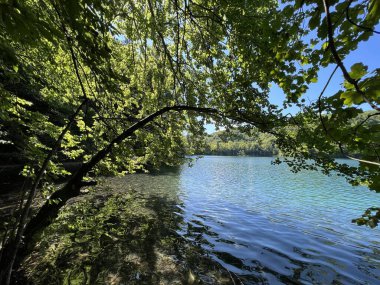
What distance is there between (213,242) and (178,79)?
7.46 meters

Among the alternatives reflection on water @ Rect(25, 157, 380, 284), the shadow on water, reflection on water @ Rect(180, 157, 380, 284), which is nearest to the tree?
the shadow on water

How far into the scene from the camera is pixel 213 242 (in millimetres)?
11859

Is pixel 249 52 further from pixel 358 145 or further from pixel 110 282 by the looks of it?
pixel 110 282

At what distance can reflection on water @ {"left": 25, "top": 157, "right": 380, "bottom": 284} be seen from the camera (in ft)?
28.4

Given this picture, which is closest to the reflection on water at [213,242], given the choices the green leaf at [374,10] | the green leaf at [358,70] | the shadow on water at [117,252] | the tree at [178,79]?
the shadow on water at [117,252]

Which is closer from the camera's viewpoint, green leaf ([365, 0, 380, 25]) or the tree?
green leaf ([365, 0, 380, 25])

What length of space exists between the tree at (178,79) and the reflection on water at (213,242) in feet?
9.80

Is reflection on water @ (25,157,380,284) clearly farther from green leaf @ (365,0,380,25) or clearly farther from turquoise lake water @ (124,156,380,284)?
green leaf @ (365,0,380,25)

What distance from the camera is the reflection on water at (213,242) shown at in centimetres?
865

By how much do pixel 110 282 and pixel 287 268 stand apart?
6.14 meters

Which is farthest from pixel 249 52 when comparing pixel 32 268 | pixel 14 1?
pixel 32 268

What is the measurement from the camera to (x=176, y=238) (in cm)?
1193

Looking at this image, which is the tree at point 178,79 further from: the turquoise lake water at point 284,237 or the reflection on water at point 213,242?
the turquoise lake water at point 284,237

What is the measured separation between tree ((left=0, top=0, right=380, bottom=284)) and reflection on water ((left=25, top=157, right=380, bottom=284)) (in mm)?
2986
